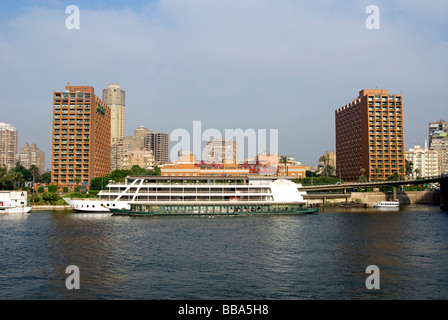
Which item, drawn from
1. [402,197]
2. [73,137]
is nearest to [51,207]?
[73,137]

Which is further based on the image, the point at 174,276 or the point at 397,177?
the point at 397,177

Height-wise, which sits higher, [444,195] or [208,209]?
[444,195]

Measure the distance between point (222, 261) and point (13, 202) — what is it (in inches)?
3206

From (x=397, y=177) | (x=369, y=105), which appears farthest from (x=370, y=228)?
(x=369, y=105)

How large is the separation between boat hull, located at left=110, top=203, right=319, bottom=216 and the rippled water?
16.6m

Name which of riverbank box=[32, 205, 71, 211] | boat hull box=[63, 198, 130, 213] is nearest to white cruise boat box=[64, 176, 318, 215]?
boat hull box=[63, 198, 130, 213]

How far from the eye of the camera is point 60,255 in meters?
44.3

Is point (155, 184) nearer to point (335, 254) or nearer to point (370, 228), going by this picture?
point (370, 228)

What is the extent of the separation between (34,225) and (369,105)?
153949 mm

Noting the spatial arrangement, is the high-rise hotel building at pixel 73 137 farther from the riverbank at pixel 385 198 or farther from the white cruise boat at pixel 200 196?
the riverbank at pixel 385 198

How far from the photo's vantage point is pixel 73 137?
16475 centimetres

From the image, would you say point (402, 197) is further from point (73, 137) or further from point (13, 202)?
point (73, 137)

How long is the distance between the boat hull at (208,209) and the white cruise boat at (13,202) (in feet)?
98.6

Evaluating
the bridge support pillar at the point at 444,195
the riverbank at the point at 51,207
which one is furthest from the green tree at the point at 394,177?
the riverbank at the point at 51,207
